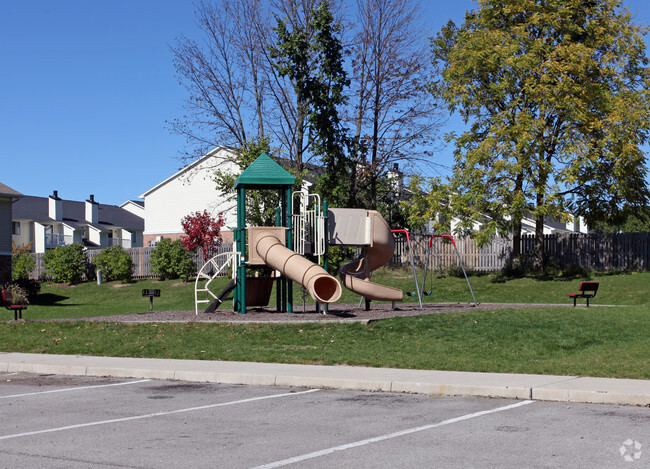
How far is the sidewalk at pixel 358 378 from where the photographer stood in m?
9.84

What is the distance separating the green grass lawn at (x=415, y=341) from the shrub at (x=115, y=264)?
25.9 m

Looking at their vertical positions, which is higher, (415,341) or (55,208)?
(55,208)

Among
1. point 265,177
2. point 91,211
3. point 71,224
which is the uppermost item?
point 91,211

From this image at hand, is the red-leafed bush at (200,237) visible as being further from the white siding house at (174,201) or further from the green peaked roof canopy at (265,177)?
the green peaked roof canopy at (265,177)

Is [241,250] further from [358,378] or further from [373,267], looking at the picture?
[358,378]

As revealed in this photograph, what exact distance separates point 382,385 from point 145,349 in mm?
6609

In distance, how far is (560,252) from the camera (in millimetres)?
38469

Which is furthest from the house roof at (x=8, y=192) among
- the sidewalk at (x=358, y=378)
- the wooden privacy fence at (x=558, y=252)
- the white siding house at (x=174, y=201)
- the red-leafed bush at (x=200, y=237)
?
the sidewalk at (x=358, y=378)

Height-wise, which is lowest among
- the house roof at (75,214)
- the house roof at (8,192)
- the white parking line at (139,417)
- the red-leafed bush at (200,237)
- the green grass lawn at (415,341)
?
the white parking line at (139,417)

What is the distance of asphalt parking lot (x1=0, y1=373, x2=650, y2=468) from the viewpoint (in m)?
6.60

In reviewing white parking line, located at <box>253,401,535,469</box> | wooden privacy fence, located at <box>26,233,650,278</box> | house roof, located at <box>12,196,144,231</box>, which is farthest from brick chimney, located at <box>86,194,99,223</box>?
white parking line, located at <box>253,401,535,469</box>

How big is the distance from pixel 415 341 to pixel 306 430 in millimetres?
8218

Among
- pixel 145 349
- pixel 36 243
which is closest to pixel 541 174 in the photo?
pixel 145 349

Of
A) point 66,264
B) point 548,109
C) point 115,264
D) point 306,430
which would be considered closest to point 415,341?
point 306,430
